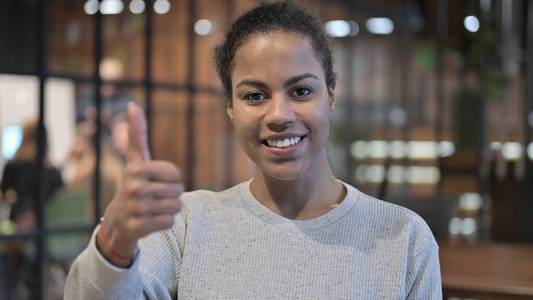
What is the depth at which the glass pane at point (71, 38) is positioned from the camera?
141 inches

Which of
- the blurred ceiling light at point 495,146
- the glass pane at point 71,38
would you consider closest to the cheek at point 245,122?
the glass pane at point 71,38

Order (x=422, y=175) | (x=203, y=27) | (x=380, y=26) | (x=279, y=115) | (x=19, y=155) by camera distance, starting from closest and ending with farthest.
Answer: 1. (x=279, y=115)
2. (x=19, y=155)
3. (x=203, y=27)
4. (x=380, y=26)
5. (x=422, y=175)

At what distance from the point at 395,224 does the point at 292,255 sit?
0.21 meters

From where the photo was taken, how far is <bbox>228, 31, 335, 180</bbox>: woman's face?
4.05ft

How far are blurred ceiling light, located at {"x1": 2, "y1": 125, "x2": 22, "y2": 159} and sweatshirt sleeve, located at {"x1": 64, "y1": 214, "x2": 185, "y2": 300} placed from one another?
2.37 metres

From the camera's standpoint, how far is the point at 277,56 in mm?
1237

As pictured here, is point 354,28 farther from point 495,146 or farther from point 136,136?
point 136,136

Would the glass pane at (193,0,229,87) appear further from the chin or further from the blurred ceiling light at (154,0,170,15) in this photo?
the chin

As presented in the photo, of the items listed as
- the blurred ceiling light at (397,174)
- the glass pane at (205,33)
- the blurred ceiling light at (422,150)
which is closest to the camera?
the glass pane at (205,33)

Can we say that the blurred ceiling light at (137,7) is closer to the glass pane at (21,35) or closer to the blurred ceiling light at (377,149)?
the glass pane at (21,35)

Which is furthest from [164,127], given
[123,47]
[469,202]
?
[469,202]

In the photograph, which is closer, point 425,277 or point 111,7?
point 425,277

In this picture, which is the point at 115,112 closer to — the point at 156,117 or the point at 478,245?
the point at 156,117

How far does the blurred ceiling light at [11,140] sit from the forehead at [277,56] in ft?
8.08
